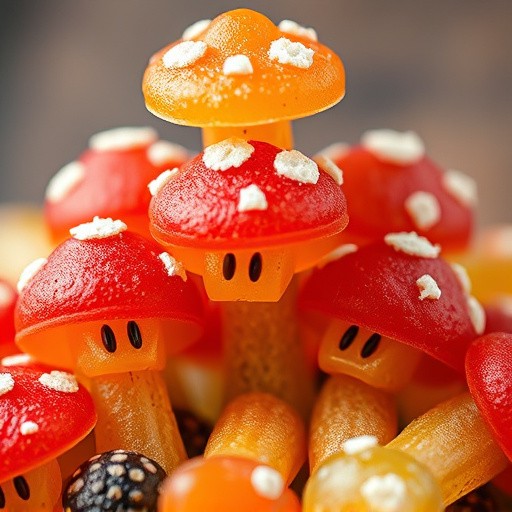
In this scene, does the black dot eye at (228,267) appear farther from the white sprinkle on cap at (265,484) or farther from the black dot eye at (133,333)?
the white sprinkle on cap at (265,484)

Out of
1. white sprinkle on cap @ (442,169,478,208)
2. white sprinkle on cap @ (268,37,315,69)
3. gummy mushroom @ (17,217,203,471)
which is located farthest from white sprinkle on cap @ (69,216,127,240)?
white sprinkle on cap @ (442,169,478,208)

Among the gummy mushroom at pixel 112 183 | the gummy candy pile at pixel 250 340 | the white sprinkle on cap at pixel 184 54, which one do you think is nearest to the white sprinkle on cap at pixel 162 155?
the gummy mushroom at pixel 112 183

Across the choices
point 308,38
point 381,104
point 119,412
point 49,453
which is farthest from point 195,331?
point 381,104

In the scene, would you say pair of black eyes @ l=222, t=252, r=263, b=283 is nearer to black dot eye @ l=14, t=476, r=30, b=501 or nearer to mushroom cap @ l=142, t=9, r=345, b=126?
mushroom cap @ l=142, t=9, r=345, b=126

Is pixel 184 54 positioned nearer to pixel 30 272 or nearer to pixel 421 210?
pixel 30 272

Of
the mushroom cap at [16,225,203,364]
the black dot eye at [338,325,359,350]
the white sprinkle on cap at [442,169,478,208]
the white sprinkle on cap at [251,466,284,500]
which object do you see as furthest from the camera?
the white sprinkle on cap at [442,169,478,208]

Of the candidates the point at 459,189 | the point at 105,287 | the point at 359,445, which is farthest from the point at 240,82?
the point at 459,189

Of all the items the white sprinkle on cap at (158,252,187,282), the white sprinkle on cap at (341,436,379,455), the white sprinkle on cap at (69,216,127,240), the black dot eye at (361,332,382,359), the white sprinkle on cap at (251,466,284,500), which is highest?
the white sprinkle on cap at (69,216,127,240)

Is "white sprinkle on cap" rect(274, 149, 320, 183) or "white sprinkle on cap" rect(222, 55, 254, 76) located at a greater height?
"white sprinkle on cap" rect(222, 55, 254, 76)
